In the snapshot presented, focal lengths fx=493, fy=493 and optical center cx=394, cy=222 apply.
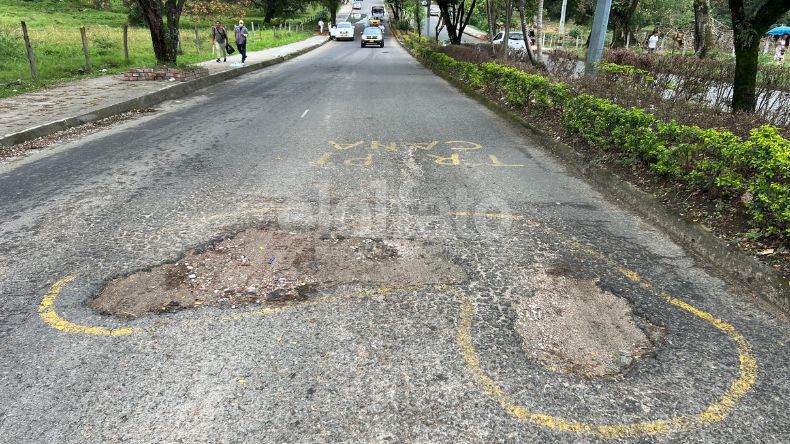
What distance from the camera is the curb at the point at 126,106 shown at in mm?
8023

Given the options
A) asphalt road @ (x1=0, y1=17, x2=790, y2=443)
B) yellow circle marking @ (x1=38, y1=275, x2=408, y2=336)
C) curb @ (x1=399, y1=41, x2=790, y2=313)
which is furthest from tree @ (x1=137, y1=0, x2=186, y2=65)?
yellow circle marking @ (x1=38, y1=275, x2=408, y2=336)

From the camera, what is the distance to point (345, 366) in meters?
2.83

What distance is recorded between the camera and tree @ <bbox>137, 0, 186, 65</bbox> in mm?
15602

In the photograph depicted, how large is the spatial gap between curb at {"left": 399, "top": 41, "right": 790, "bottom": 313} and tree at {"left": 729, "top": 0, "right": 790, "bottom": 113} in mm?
3259

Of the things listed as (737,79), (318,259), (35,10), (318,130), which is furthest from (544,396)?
(35,10)

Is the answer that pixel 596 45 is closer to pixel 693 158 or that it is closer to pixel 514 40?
pixel 693 158

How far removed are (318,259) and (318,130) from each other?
548cm

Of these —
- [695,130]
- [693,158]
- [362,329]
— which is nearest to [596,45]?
[695,130]

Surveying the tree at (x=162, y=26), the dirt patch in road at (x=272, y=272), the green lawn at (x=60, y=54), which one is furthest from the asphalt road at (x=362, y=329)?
the tree at (x=162, y=26)

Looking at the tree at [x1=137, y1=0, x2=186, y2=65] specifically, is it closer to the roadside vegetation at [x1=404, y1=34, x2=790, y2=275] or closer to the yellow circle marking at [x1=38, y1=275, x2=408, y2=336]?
the roadside vegetation at [x1=404, y1=34, x2=790, y2=275]

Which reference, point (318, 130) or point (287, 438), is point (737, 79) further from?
point (287, 438)

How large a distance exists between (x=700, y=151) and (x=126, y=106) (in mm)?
11011

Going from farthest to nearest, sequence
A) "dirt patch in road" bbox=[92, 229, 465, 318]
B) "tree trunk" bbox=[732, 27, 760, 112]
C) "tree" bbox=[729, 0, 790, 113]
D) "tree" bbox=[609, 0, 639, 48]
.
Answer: "tree" bbox=[609, 0, 639, 48] < "tree trunk" bbox=[732, 27, 760, 112] < "tree" bbox=[729, 0, 790, 113] < "dirt patch in road" bbox=[92, 229, 465, 318]

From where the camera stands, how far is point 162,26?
16.1 metres
